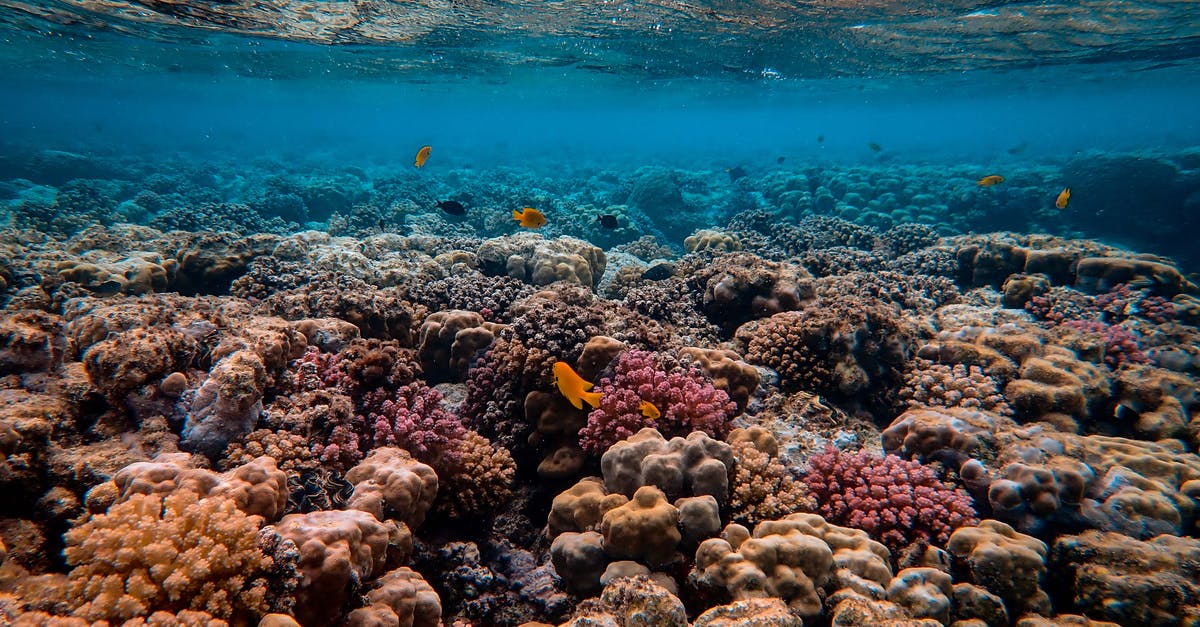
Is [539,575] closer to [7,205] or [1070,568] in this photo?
[1070,568]

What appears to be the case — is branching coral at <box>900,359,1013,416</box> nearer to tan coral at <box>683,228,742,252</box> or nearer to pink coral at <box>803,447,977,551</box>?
pink coral at <box>803,447,977,551</box>

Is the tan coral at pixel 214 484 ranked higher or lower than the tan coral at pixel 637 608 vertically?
higher

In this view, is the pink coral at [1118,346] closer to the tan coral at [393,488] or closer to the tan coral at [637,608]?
the tan coral at [637,608]

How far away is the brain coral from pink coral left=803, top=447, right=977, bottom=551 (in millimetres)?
4296

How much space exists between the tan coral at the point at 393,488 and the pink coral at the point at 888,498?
3.45m

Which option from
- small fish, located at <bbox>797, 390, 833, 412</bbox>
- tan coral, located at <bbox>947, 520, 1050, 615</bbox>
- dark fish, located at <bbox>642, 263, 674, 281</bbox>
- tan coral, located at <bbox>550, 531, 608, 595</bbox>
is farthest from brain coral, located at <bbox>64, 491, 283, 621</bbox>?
dark fish, located at <bbox>642, 263, 674, 281</bbox>

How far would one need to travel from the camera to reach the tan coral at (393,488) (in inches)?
146

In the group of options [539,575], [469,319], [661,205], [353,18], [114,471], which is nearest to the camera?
[114,471]

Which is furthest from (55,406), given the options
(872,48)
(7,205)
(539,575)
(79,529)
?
(872,48)

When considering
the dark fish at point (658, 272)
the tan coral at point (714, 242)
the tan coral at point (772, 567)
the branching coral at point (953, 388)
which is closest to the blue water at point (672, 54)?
the tan coral at point (714, 242)

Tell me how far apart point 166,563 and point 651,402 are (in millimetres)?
3691

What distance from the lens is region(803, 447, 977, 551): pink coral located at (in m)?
4.18

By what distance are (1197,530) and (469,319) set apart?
7.76 m

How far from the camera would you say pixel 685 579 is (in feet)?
11.7
